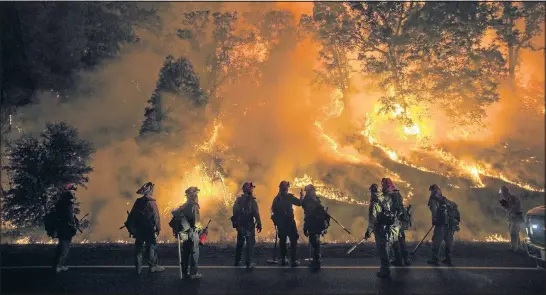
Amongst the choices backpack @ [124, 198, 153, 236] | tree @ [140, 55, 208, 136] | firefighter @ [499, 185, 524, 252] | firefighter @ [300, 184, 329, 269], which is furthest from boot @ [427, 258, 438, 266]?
tree @ [140, 55, 208, 136]

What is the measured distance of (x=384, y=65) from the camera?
2019 cm

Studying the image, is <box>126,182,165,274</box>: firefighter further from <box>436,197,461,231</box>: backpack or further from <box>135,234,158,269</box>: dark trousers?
<box>436,197,461,231</box>: backpack

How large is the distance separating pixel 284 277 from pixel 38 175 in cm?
1155

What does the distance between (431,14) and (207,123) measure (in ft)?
51.2

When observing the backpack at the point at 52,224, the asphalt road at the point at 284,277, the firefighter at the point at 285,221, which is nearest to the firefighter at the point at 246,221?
the asphalt road at the point at 284,277

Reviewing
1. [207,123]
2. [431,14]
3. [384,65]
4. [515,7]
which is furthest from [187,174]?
[515,7]

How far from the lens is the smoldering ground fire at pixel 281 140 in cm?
1648

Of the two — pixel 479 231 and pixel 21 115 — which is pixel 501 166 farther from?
pixel 21 115

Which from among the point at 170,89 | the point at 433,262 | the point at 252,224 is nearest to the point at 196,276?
the point at 252,224

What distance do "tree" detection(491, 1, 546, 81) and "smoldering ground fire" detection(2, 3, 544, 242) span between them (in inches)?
49.7

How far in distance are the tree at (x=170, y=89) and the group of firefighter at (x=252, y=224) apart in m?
10.3

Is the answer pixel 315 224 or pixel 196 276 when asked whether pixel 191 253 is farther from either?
pixel 315 224

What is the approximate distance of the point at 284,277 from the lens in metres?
7.61

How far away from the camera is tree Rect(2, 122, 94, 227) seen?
1291 centimetres
